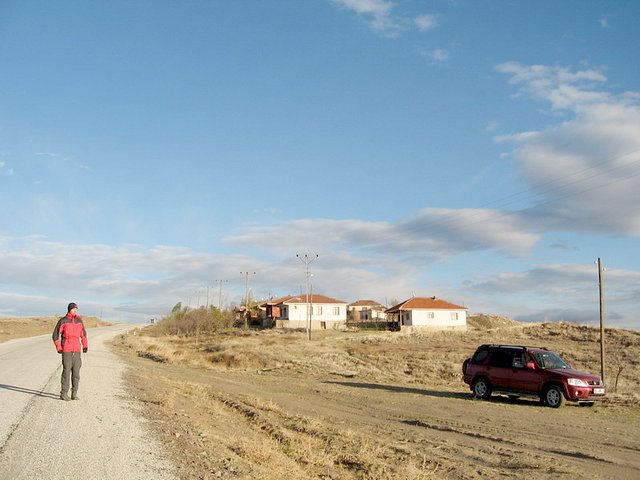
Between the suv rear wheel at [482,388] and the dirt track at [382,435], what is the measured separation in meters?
0.66

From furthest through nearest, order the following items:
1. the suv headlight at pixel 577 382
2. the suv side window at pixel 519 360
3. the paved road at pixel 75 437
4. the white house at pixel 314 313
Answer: the white house at pixel 314 313 < the suv side window at pixel 519 360 < the suv headlight at pixel 577 382 < the paved road at pixel 75 437

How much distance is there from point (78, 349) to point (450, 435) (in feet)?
27.9

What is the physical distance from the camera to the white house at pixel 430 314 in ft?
269

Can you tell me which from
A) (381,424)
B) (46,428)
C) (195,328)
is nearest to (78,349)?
(46,428)

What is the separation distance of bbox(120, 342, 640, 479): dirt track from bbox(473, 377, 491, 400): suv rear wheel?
0.66 meters

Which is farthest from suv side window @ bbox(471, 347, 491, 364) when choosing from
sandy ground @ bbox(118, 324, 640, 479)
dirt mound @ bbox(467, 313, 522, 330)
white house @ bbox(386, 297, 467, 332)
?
dirt mound @ bbox(467, 313, 522, 330)

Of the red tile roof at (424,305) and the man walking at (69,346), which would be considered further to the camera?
the red tile roof at (424,305)

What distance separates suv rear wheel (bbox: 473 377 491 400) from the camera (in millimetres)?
21862

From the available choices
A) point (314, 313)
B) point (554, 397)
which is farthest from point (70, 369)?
point (314, 313)

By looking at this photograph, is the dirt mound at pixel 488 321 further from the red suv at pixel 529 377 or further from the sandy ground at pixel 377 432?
the red suv at pixel 529 377

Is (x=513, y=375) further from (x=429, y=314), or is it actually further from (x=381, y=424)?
(x=429, y=314)

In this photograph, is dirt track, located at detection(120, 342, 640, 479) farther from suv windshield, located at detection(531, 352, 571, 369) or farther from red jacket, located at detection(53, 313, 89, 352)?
red jacket, located at detection(53, 313, 89, 352)

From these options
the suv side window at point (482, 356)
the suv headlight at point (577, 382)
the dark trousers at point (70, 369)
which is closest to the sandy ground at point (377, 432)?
the suv headlight at point (577, 382)

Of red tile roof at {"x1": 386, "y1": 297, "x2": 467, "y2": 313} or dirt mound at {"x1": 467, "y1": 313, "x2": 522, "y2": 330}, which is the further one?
dirt mound at {"x1": 467, "y1": 313, "x2": 522, "y2": 330}
